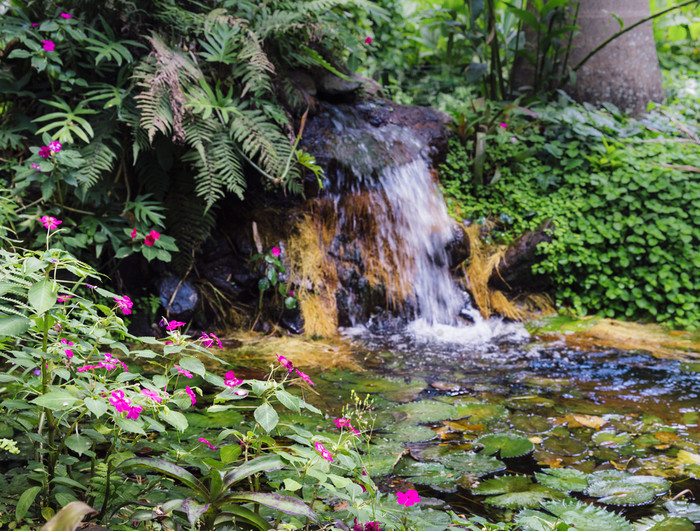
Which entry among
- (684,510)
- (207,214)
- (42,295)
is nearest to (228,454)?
(42,295)

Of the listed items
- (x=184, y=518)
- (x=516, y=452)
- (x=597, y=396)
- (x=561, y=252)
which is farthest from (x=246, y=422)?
(x=561, y=252)

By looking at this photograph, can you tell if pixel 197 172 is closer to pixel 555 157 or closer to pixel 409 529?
pixel 409 529

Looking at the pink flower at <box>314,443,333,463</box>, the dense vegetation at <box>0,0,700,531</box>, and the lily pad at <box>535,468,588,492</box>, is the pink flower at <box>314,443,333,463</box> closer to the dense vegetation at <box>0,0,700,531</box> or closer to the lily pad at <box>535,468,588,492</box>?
the dense vegetation at <box>0,0,700,531</box>

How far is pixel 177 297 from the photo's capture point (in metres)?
3.49

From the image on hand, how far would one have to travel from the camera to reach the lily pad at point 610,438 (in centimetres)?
222

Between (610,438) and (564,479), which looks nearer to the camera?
(564,479)

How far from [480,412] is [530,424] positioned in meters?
0.23

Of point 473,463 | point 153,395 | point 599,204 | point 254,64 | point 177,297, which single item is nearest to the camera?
point 153,395

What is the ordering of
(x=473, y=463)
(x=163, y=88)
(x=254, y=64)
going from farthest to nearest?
(x=254, y=64) → (x=163, y=88) → (x=473, y=463)

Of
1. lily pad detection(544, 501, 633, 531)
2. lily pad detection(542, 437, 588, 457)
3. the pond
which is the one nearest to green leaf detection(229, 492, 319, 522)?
the pond

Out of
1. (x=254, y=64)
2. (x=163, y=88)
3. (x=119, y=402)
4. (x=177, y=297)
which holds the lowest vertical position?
(x=177, y=297)

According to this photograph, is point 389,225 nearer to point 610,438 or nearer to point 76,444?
point 610,438

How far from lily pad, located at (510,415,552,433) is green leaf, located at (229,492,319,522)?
4.99 ft

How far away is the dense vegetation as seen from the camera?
122 cm
